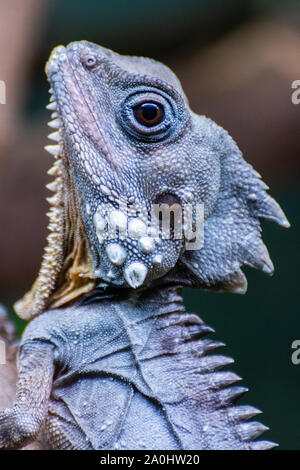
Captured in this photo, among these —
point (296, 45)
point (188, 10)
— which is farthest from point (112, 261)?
point (188, 10)

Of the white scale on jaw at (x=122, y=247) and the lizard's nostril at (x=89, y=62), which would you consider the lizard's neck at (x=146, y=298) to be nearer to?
the white scale on jaw at (x=122, y=247)

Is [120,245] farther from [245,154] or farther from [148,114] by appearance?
[245,154]

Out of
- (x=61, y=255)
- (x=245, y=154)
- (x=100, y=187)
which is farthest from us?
(x=245, y=154)

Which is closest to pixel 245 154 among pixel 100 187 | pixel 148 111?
pixel 148 111

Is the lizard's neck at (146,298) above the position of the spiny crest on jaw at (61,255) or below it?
below

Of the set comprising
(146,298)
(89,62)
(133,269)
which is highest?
(89,62)

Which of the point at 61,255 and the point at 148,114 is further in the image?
the point at 61,255

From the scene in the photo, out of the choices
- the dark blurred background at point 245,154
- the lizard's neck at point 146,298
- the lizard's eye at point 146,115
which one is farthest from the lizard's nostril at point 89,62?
the dark blurred background at point 245,154
